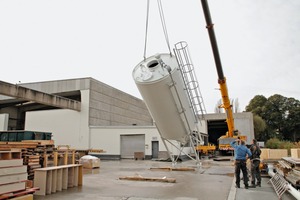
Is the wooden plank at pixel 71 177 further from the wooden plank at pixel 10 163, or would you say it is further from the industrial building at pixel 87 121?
the industrial building at pixel 87 121

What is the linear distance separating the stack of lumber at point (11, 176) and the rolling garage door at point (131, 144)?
21612 millimetres

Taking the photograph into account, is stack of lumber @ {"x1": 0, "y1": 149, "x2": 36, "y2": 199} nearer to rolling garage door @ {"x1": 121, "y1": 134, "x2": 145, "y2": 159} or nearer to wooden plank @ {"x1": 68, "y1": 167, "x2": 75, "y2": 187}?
wooden plank @ {"x1": 68, "y1": 167, "x2": 75, "y2": 187}

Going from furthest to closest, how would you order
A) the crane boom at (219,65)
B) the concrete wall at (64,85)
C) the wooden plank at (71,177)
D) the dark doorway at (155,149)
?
the concrete wall at (64,85), the dark doorway at (155,149), the crane boom at (219,65), the wooden plank at (71,177)

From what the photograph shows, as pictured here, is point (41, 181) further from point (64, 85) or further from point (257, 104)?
point (257, 104)

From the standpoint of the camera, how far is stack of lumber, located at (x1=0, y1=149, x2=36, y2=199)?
6.50m

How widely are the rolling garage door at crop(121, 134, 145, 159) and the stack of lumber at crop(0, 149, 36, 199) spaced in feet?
70.9

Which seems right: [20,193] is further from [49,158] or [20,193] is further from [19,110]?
[19,110]

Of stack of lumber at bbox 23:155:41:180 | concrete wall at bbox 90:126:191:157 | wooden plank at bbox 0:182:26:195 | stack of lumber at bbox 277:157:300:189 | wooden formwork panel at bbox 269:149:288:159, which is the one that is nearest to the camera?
wooden plank at bbox 0:182:26:195

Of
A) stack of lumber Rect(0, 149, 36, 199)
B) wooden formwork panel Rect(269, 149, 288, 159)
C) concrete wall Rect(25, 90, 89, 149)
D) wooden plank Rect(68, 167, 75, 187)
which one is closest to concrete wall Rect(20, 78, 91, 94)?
concrete wall Rect(25, 90, 89, 149)

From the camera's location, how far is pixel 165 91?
36.5ft

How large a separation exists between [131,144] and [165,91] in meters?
18.9

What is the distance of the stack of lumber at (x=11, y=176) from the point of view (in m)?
6.50

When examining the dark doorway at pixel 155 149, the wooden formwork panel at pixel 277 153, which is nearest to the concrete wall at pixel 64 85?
the dark doorway at pixel 155 149

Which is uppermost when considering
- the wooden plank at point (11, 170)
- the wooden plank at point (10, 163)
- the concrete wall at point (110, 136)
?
the concrete wall at point (110, 136)
